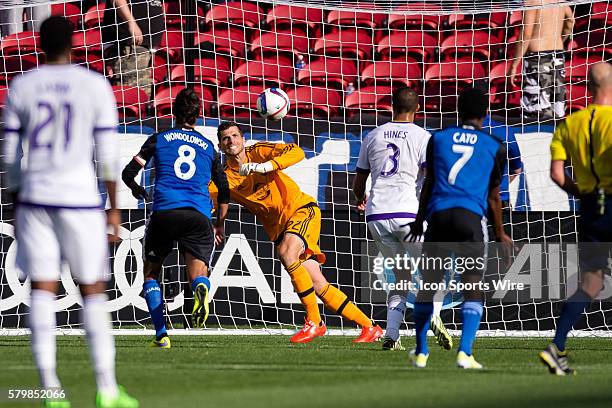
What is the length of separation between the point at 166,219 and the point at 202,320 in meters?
0.90

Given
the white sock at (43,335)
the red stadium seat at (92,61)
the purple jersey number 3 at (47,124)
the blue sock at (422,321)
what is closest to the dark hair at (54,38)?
the purple jersey number 3 at (47,124)

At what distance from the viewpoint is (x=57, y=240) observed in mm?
4992

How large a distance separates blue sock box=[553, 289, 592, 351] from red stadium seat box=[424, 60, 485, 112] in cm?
675

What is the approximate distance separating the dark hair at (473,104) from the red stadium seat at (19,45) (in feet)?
25.1

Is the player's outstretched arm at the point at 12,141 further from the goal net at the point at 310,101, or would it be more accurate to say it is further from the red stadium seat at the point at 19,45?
the red stadium seat at the point at 19,45

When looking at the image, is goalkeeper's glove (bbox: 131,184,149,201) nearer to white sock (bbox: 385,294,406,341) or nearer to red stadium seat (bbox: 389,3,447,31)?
white sock (bbox: 385,294,406,341)

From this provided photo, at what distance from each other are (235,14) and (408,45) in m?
2.31

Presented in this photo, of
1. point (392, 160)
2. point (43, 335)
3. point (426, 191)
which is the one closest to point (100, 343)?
point (43, 335)

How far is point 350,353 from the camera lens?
869 cm

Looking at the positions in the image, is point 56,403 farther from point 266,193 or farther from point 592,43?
Result: point 592,43

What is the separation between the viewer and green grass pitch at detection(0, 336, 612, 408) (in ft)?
17.2

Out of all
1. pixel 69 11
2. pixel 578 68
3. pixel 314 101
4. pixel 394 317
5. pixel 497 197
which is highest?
pixel 69 11

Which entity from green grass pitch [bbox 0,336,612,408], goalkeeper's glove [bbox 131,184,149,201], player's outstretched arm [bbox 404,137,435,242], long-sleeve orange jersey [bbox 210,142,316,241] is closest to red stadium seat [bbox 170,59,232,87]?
long-sleeve orange jersey [bbox 210,142,316,241]

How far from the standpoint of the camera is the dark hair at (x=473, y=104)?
7211 millimetres
